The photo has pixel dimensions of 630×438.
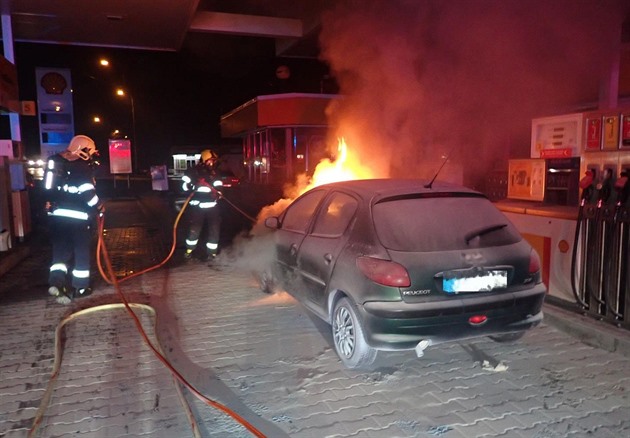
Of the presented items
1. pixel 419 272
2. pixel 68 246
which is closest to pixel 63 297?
pixel 68 246

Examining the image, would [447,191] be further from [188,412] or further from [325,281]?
[188,412]

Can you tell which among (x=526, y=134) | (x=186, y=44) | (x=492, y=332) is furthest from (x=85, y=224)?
(x=186, y=44)

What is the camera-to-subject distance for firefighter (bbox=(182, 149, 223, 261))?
7.86 metres

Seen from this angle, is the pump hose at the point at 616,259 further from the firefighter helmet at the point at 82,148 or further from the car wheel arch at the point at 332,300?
the firefighter helmet at the point at 82,148

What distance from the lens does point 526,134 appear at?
9.67 metres

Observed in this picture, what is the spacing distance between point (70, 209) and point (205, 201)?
2493mm

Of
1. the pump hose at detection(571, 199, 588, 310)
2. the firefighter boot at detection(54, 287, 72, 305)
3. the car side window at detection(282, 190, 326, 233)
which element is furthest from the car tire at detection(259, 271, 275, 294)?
the pump hose at detection(571, 199, 588, 310)

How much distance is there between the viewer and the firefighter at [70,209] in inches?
220

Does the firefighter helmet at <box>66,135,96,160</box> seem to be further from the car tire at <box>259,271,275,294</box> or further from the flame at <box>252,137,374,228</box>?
the flame at <box>252,137,374,228</box>

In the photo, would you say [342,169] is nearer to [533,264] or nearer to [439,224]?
[439,224]

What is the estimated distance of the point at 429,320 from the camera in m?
3.46

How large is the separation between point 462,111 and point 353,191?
5187 millimetres

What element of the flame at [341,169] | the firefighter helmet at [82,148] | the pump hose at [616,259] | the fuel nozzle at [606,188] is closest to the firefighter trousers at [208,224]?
the flame at [341,169]

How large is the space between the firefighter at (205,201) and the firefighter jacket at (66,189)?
7.54 feet
